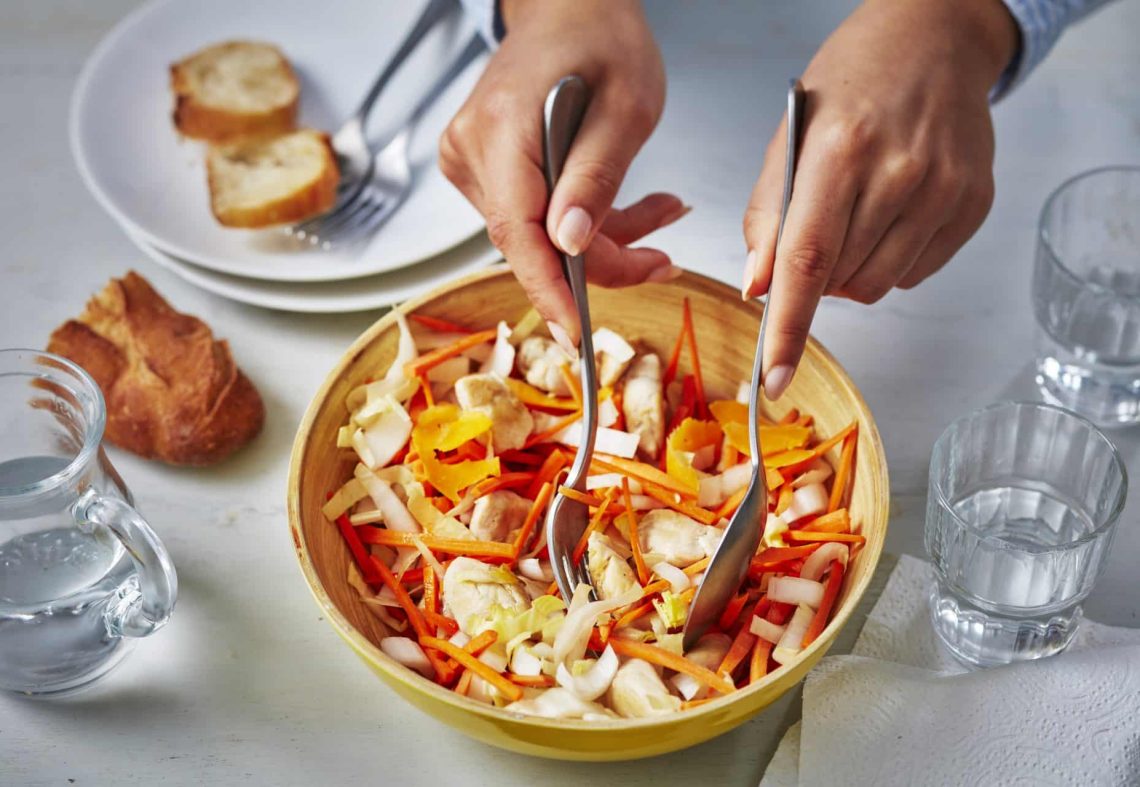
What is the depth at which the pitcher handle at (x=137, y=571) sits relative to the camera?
115 centimetres

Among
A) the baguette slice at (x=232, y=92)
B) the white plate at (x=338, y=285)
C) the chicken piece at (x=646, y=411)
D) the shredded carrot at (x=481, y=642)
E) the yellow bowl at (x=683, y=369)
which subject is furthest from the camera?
the baguette slice at (x=232, y=92)

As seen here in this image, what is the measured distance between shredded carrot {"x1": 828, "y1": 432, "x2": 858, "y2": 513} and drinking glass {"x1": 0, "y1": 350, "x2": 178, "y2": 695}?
0.68 metres

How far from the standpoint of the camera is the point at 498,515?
1.28 meters

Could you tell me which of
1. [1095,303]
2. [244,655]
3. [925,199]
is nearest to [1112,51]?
[1095,303]

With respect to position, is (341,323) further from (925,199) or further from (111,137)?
(925,199)

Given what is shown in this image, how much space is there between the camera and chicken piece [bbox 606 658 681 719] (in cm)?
111

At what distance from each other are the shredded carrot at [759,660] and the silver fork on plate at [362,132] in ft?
2.97

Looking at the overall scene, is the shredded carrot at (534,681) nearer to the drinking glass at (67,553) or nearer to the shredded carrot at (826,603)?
the shredded carrot at (826,603)

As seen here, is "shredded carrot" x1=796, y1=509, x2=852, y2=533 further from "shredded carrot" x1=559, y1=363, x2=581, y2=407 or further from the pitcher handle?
the pitcher handle

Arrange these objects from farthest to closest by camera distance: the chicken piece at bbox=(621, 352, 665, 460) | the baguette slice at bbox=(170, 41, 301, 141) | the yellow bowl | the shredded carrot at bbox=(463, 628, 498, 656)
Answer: the baguette slice at bbox=(170, 41, 301, 141) → the chicken piece at bbox=(621, 352, 665, 460) → the shredded carrot at bbox=(463, 628, 498, 656) → the yellow bowl

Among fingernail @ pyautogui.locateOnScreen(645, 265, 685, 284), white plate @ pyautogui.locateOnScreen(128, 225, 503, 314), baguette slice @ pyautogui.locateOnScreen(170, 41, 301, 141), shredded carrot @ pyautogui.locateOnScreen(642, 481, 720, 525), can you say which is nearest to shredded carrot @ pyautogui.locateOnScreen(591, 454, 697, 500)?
shredded carrot @ pyautogui.locateOnScreen(642, 481, 720, 525)

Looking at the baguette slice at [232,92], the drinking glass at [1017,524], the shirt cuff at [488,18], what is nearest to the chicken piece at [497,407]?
the drinking glass at [1017,524]

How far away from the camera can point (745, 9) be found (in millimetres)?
2092

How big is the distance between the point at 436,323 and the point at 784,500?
0.44 meters
